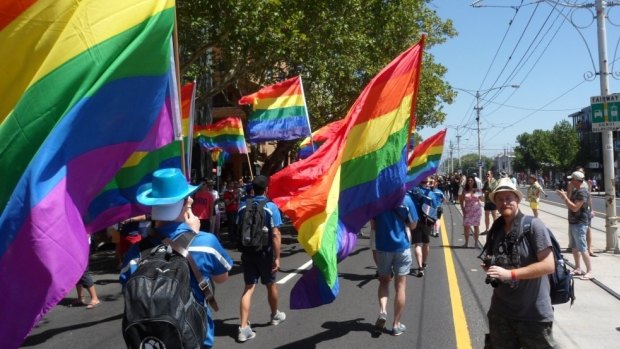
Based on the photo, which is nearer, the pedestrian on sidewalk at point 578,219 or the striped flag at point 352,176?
the striped flag at point 352,176

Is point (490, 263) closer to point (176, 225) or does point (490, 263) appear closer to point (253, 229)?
point (176, 225)

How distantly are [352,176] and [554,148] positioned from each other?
293 ft

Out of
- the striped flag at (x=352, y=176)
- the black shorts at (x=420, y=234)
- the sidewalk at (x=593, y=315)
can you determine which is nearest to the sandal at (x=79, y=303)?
the striped flag at (x=352, y=176)

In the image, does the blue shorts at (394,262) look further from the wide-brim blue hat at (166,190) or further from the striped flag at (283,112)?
the striped flag at (283,112)

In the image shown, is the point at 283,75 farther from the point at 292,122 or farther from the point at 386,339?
the point at 386,339

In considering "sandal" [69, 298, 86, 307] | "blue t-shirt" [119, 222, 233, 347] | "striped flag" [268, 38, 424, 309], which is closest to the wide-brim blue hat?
"blue t-shirt" [119, 222, 233, 347]

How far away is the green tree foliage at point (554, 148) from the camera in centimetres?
8354

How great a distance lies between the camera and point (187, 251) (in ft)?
10.2

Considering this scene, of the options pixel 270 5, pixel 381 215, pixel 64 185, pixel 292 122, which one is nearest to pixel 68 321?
pixel 381 215

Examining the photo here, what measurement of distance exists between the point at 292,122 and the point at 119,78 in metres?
8.08

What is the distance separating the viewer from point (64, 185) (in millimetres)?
2932

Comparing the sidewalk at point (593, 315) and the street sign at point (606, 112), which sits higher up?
the street sign at point (606, 112)

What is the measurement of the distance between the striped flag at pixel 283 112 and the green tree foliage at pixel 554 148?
81.7 metres

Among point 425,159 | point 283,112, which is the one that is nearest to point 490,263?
point 425,159
